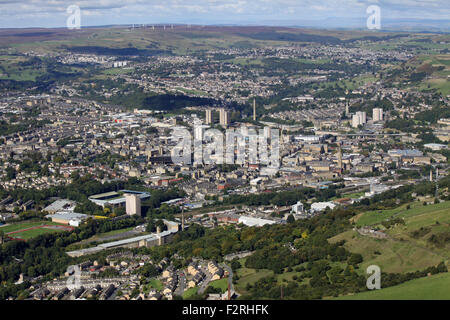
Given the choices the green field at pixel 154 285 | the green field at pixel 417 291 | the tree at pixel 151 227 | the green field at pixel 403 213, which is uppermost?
the green field at pixel 417 291

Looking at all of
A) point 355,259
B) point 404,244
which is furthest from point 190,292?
point 404,244

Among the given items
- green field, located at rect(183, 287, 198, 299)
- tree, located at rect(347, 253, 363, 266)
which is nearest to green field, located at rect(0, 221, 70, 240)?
green field, located at rect(183, 287, 198, 299)

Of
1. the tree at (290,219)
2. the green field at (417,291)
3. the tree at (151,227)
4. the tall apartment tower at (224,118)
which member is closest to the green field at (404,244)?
the green field at (417,291)

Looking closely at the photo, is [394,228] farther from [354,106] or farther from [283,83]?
[283,83]

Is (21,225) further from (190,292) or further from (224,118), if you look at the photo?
(224,118)

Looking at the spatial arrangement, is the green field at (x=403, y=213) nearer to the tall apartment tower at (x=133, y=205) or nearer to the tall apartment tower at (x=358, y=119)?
the tall apartment tower at (x=133, y=205)
